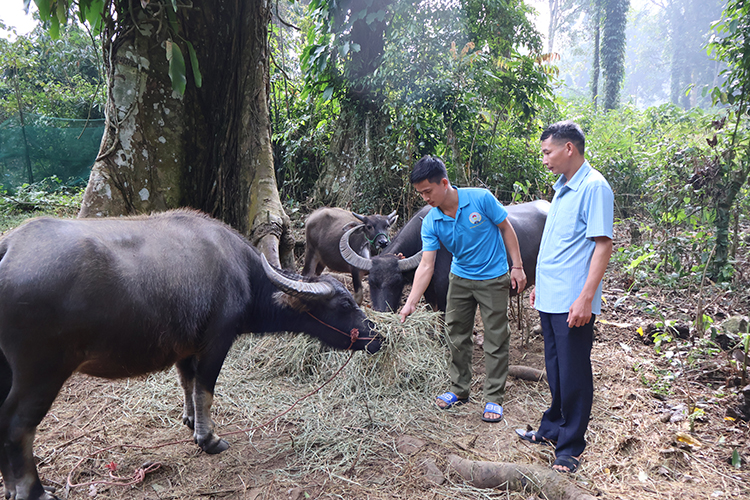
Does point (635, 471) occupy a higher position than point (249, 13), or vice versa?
point (249, 13)

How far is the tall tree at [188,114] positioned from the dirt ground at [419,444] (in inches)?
71.2

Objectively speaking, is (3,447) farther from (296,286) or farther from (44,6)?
(44,6)

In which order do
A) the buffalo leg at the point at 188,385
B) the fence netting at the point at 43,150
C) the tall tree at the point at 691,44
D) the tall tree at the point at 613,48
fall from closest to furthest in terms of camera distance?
the buffalo leg at the point at 188,385 < the fence netting at the point at 43,150 < the tall tree at the point at 613,48 < the tall tree at the point at 691,44

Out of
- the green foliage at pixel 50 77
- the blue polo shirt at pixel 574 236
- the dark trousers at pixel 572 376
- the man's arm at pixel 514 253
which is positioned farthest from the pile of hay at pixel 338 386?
the green foliage at pixel 50 77

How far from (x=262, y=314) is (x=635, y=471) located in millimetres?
2845

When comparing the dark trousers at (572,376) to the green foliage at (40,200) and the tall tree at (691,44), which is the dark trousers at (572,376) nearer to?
the green foliage at (40,200)

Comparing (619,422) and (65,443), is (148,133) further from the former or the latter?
(619,422)

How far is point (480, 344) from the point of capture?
5.23 metres

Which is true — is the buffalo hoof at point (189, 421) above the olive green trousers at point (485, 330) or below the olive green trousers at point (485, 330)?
below

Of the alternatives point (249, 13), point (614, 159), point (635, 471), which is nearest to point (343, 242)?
point (249, 13)

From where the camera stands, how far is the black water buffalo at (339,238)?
21.7 feet

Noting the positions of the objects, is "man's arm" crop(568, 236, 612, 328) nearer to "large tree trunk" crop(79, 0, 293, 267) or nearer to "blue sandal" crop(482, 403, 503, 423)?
"blue sandal" crop(482, 403, 503, 423)

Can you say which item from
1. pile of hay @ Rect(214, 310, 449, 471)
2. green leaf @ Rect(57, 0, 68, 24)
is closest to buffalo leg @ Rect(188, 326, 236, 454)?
pile of hay @ Rect(214, 310, 449, 471)

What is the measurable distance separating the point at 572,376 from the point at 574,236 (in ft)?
2.88
